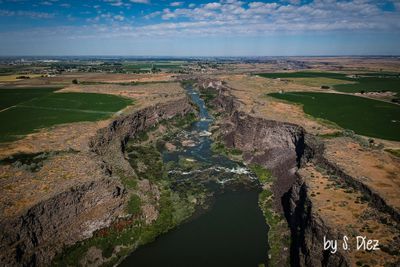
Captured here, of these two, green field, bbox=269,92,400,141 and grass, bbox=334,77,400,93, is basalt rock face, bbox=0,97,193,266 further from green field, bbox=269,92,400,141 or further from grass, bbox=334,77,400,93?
grass, bbox=334,77,400,93

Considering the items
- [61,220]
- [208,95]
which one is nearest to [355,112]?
[208,95]

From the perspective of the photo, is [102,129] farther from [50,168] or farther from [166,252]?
[166,252]

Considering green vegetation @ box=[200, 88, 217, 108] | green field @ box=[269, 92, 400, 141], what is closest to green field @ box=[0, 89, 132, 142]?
green vegetation @ box=[200, 88, 217, 108]

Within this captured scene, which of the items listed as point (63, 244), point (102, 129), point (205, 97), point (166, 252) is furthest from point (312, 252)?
point (205, 97)

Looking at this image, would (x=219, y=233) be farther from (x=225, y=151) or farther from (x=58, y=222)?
(x=225, y=151)

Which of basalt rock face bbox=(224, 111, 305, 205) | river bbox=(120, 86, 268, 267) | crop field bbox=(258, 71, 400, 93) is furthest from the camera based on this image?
crop field bbox=(258, 71, 400, 93)

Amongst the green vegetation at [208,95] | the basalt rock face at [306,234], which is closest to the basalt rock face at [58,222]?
the basalt rock face at [306,234]
